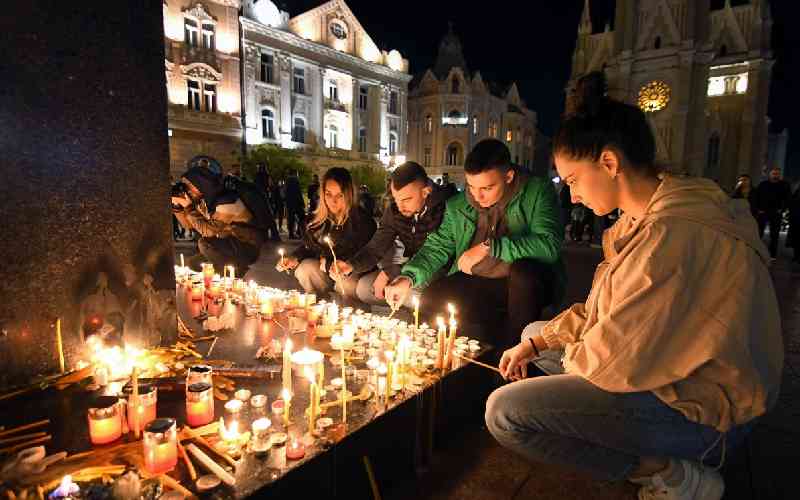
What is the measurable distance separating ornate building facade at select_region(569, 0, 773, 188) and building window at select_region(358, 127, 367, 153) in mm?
17019

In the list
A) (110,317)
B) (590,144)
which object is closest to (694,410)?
(590,144)

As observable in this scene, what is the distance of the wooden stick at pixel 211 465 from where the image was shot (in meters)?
1.51

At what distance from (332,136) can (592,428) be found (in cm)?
3269

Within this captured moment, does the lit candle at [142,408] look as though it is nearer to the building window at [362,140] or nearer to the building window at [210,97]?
the building window at [210,97]

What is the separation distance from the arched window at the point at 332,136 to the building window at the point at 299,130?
7.27ft

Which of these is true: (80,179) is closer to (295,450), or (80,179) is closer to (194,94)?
(295,450)

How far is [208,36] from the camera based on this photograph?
81.6 feet

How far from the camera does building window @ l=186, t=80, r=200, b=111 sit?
24328mm

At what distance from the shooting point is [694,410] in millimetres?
1521

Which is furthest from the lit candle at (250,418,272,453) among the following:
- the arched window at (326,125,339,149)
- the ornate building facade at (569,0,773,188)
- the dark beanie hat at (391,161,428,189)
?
the arched window at (326,125,339,149)

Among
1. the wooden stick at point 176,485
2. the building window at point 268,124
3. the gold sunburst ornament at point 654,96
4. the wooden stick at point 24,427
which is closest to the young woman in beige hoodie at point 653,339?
the wooden stick at point 176,485

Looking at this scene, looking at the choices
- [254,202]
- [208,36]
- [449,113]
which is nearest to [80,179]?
[254,202]

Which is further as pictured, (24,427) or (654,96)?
(654,96)

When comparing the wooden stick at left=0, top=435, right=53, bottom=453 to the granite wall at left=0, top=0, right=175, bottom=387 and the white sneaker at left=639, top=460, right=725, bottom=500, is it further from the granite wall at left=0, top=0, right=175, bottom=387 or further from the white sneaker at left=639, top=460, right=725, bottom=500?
the white sneaker at left=639, top=460, right=725, bottom=500
